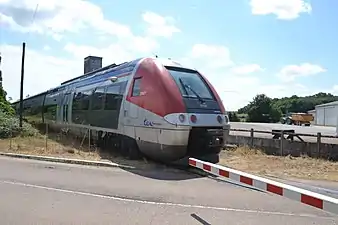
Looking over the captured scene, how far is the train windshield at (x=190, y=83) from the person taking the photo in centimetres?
1312

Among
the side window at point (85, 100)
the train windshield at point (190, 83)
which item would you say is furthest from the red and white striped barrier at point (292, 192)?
the side window at point (85, 100)

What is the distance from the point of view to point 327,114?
82.3 m

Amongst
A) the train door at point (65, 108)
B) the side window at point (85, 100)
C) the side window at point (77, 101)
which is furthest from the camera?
the train door at point (65, 108)

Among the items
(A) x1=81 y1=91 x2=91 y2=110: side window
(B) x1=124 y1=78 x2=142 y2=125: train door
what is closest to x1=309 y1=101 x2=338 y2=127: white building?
(A) x1=81 y1=91 x2=91 y2=110: side window

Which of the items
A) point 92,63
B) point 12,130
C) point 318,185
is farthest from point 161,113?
point 92,63

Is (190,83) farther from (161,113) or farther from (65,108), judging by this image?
(65,108)

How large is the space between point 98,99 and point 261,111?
80.1 m

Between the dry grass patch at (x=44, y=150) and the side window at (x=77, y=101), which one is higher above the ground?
the side window at (x=77, y=101)

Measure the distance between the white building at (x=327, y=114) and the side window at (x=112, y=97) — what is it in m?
65.6

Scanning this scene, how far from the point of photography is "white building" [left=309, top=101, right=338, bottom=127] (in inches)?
3046

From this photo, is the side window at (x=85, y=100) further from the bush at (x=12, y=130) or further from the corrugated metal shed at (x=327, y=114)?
the corrugated metal shed at (x=327, y=114)

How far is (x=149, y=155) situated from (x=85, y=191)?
495 centimetres

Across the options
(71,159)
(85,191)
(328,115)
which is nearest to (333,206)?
(85,191)

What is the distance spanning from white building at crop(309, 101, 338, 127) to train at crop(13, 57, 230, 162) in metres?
66.2
